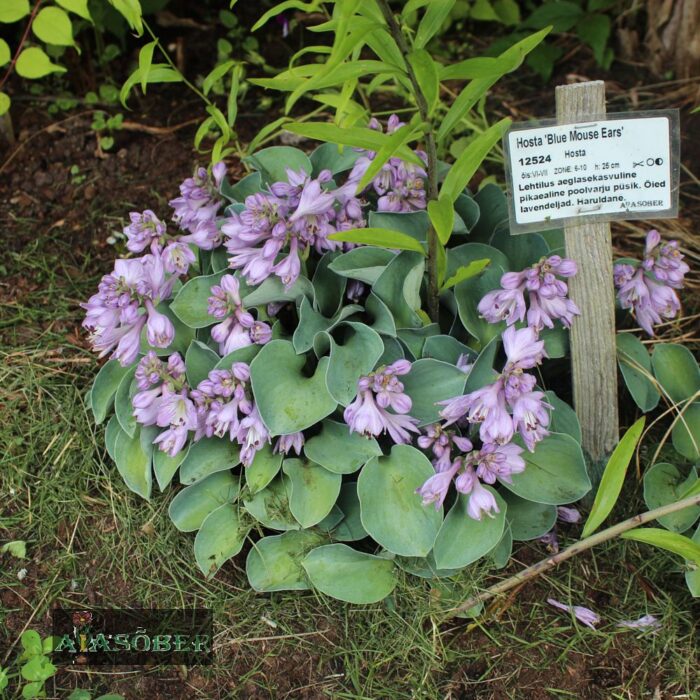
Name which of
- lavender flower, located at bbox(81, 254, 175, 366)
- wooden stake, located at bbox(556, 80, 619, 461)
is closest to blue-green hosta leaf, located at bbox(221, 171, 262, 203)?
lavender flower, located at bbox(81, 254, 175, 366)

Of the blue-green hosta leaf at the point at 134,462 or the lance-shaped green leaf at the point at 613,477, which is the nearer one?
the lance-shaped green leaf at the point at 613,477

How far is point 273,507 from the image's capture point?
1.84 m

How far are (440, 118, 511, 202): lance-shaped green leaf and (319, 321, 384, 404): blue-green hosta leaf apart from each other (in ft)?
1.05

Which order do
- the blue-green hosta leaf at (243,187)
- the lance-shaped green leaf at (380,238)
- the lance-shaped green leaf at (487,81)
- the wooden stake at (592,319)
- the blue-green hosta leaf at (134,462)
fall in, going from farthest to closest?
the blue-green hosta leaf at (243,187)
the blue-green hosta leaf at (134,462)
the wooden stake at (592,319)
the lance-shaped green leaf at (380,238)
the lance-shaped green leaf at (487,81)

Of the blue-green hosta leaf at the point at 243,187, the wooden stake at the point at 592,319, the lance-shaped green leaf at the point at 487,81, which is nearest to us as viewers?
the lance-shaped green leaf at the point at 487,81

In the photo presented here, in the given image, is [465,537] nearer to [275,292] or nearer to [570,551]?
[570,551]

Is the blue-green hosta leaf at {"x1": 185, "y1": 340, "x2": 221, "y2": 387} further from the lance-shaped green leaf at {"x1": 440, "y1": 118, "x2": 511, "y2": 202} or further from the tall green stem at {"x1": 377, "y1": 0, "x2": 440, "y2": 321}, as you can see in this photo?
the lance-shaped green leaf at {"x1": 440, "y1": 118, "x2": 511, "y2": 202}

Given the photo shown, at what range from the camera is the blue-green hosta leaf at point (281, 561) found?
5.94ft

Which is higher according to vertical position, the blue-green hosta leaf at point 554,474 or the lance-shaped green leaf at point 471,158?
the lance-shaped green leaf at point 471,158

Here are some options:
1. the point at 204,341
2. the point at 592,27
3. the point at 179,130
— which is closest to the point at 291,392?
the point at 204,341

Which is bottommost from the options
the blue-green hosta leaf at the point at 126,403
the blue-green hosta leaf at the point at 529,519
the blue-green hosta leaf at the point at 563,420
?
the blue-green hosta leaf at the point at 529,519

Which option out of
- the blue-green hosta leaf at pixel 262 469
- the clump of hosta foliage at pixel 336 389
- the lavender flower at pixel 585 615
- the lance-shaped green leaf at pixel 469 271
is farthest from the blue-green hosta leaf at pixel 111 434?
the lavender flower at pixel 585 615

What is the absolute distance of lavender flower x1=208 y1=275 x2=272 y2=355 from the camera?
176 centimetres

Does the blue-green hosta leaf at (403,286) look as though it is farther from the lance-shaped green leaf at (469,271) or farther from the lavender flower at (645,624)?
the lavender flower at (645,624)
